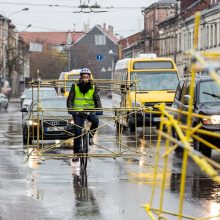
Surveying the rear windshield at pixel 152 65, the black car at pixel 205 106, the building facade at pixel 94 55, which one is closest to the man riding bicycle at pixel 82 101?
the black car at pixel 205 106

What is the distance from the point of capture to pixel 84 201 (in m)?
10.8

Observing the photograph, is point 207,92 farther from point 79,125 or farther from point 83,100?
point 79,125

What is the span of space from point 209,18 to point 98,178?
57.6 m

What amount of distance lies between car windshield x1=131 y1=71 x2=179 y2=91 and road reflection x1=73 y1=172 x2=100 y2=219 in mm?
16301

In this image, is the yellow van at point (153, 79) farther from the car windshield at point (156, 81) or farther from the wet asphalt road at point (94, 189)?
the wet asphalt road at point (94, 189)

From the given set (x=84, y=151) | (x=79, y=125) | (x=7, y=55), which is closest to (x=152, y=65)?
(x=79, y=125)

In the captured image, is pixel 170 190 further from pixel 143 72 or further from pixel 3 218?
pixel 143 72

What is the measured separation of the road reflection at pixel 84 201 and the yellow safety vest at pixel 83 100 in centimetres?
208

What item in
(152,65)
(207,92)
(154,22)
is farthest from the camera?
(154,22)

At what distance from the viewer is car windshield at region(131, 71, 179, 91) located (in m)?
29.6

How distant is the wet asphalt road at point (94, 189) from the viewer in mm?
9836

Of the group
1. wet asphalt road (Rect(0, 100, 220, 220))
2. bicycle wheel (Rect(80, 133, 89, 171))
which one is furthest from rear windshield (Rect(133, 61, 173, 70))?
bicycle wheel (Rect(80, 133, 89, 171))

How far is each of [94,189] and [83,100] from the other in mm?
3584

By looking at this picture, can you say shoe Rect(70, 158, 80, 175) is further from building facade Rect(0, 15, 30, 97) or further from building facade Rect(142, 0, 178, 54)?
building facade Rect(0, 15, 30, 97)
